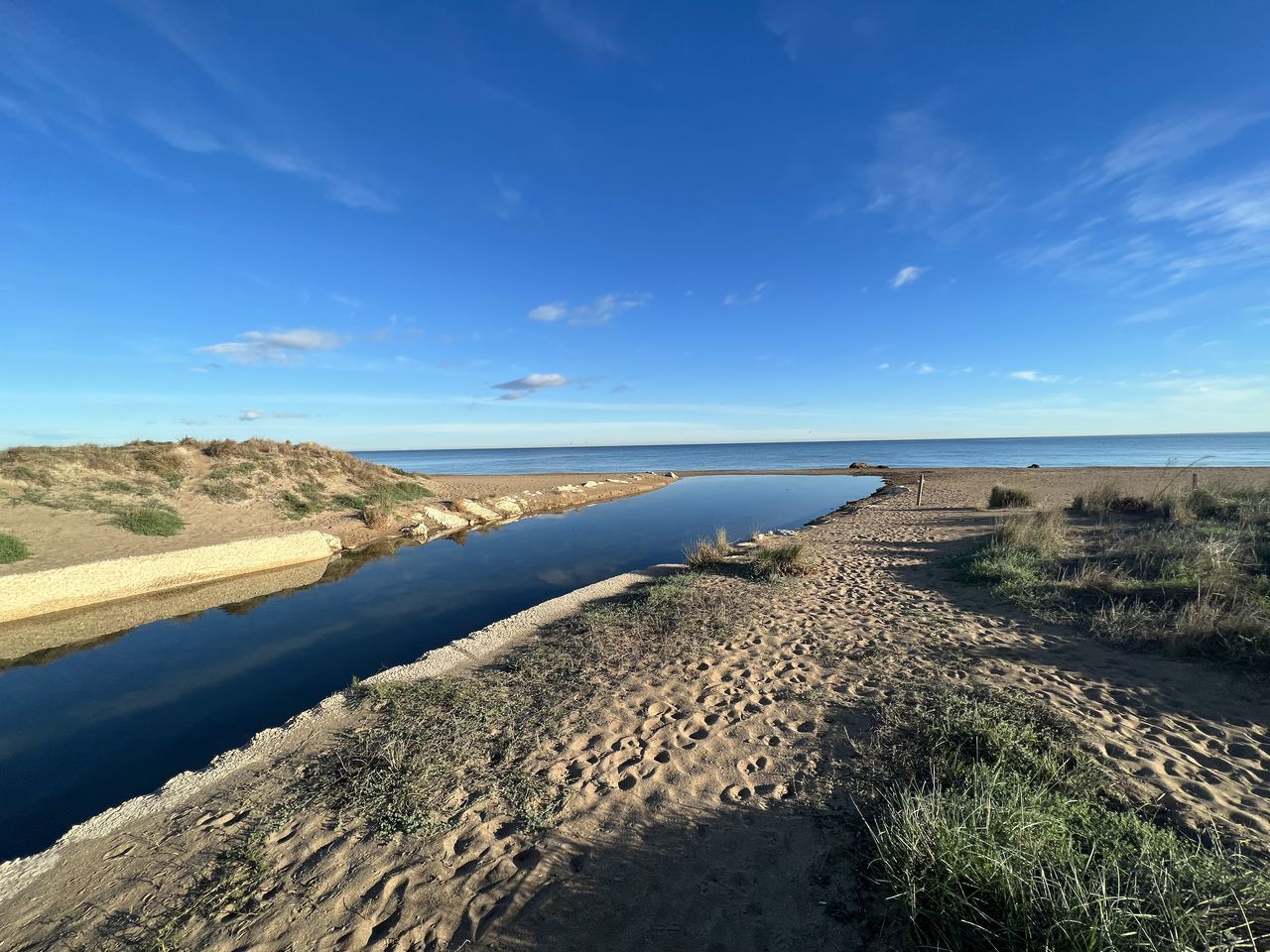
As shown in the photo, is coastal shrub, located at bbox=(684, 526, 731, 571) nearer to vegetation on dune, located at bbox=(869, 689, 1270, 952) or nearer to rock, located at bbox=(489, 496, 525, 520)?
vegetation on dune, located at bbox=(869, 689, 1270, 952)

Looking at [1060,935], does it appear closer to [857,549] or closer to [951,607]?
[951,607]

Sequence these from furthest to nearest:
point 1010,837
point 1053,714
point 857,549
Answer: point 857,549
point 1053,714
point 1010,837

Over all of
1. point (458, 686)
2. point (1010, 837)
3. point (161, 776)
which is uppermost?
point (1010, 837)

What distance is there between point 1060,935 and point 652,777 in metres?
3.06

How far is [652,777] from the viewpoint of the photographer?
15.3 ft

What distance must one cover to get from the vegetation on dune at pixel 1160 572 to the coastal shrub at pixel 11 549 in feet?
74.4

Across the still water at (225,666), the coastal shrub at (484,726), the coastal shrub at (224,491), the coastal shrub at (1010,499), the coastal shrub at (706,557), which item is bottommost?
the still water at (225,666)

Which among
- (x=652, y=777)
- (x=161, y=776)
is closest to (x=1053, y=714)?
(x=652, y=777)

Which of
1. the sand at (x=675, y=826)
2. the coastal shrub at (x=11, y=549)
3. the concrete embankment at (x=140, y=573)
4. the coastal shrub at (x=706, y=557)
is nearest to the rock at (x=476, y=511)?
the concrete embankment at (x=140, y=573)

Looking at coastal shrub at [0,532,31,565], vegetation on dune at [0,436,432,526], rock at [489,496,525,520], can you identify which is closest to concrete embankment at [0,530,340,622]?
coastal shrub at [0,532,31,565]

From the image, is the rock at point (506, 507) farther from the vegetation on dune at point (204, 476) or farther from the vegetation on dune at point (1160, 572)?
the vegetation on dune at point (1160, 572)

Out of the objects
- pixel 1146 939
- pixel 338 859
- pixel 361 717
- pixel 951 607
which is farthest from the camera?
pixel 951 607

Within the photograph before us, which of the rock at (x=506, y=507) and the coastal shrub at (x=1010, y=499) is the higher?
the coastal shrub at (x=1010, y=499)

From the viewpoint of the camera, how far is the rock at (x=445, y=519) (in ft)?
73.2
